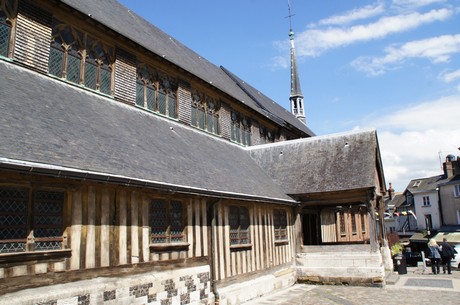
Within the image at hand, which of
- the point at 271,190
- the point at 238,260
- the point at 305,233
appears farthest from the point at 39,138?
the point at 305,233

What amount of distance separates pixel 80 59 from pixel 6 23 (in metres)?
2.09

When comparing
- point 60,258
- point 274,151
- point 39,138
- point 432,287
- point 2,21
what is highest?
point 2,21

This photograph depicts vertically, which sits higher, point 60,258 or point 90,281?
point 60,258

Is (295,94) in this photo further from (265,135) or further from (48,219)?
(48,219)

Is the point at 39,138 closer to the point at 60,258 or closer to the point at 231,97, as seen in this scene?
the point at 60,258

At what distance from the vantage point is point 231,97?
1695 cm

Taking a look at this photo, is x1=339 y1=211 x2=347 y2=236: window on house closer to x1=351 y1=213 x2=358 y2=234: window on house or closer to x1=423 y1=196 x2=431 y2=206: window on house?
x1=351 y1=213 x2=358 y2=234: window on house

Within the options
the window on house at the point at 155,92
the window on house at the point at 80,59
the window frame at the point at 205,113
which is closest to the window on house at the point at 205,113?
the window frame at the point at 205,113

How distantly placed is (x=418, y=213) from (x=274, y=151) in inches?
1259

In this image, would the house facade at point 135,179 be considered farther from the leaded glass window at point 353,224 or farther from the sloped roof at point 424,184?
the sloped roof at point 424,184

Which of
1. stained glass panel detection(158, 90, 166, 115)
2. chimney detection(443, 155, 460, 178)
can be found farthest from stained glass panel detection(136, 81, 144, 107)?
chimney detection(443, 155, 460, 178)

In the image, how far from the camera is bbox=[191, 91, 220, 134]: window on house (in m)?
15.1

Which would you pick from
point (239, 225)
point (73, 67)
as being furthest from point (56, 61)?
point (239, 225)

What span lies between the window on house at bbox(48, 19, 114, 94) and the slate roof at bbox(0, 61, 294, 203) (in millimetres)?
383
